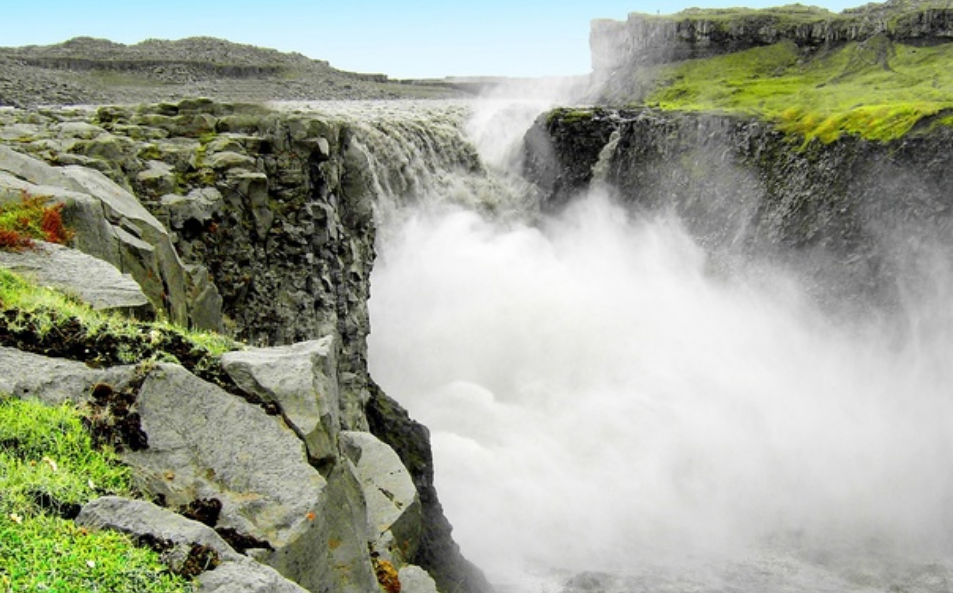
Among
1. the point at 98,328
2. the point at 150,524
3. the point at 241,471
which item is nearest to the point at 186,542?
the point at 150,524

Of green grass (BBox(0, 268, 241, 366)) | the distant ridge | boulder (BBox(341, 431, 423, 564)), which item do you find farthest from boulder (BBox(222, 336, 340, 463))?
the distant ridge

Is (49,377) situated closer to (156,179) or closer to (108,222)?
(108,222)

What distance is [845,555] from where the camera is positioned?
2875 cm

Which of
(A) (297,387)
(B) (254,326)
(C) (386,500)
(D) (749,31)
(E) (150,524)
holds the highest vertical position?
(D) (749,31)

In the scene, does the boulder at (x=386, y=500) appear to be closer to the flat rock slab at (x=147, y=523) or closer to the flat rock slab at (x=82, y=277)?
the flat rock slab at (x=82, y=277)

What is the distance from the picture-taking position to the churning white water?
28.4m

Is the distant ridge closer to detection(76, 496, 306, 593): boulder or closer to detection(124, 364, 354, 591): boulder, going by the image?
detection(124, 364, 354, 591): boulder

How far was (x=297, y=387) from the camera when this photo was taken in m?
8.58

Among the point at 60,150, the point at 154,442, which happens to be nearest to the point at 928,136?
the point at 60,150

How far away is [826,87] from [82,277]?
242 ft

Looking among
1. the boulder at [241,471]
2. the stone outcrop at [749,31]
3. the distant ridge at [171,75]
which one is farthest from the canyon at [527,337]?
the stone outcrop at [749,31]

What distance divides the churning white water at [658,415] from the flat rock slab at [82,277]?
18137 mm

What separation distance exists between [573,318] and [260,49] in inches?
3035

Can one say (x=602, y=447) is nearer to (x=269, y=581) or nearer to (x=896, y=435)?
(x=896, y=435)
